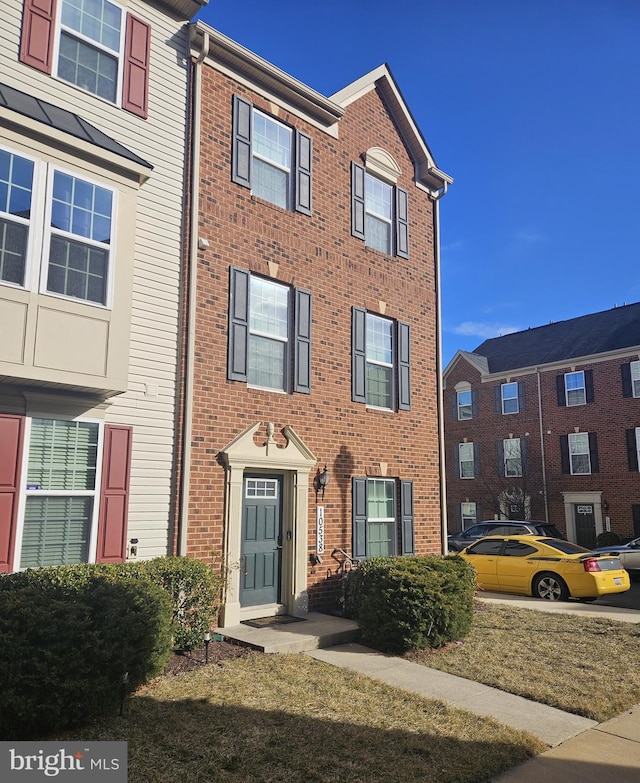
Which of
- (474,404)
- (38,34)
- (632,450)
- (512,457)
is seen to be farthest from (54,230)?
(474,404)

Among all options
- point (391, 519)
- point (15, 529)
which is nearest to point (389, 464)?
point (391, 519)

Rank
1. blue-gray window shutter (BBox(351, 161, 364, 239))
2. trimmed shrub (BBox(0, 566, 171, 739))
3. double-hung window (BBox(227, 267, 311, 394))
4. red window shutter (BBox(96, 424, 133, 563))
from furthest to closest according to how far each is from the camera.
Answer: blue-gray window shutter (BBox(351, 161, 364, 239)) < double-hung window (BBox(227, 267, 311, 394)) < red window shutter (BBox(96, 424, 133, 563)) < trimmed shrub (BBox(0, 566, 171, 739))

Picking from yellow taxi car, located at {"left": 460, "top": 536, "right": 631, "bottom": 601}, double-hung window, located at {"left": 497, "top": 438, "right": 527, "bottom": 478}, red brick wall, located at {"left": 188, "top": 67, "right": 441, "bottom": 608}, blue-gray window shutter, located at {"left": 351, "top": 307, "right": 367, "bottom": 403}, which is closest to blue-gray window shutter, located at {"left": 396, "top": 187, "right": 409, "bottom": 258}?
red brick wall, located at {"left": 188, "top": 67, "right": 441, "bottom": 608}

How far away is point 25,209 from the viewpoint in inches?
283

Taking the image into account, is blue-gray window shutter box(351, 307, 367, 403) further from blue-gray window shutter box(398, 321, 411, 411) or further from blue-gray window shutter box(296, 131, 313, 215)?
blue-gray window shutter box(296, 131, 313, 215)

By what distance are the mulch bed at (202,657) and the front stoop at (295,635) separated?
18 cm

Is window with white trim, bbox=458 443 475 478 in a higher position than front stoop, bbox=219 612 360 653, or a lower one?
higher

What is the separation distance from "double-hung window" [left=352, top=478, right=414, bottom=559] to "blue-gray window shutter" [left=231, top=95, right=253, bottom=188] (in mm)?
5525

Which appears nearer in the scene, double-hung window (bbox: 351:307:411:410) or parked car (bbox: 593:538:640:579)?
double-hung window (bbox: 351:307:411:410)

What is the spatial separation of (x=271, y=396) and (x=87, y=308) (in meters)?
3.55

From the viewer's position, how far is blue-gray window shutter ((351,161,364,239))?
12.3 m

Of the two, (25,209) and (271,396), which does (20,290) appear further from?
(271,396)

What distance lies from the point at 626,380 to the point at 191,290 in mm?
22061

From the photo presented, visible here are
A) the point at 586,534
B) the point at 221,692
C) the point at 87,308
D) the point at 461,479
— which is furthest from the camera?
the point at 461,479
